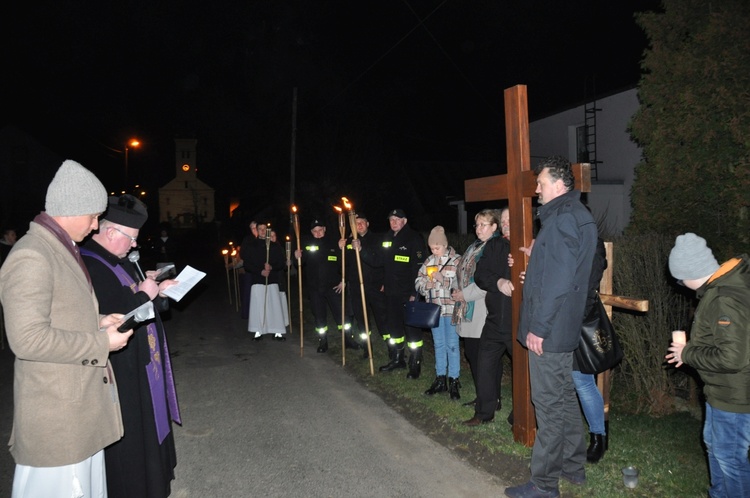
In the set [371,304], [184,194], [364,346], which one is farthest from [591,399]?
[184,194]

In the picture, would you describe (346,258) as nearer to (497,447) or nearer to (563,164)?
(497,447)

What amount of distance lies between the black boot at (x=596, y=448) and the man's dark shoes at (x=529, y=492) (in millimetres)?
728

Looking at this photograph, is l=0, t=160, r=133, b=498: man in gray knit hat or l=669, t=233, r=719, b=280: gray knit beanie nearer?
l=0, t=160, r=133, b=498: man in gray knit hat

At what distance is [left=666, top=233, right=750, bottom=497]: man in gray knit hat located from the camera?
10.00 feet

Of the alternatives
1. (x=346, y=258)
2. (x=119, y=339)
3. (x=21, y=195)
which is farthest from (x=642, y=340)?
(x=21, y=195)

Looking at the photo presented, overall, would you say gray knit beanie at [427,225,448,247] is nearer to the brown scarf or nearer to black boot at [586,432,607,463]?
black boot at [586,432,607,463]

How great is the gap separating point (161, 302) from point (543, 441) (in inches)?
122

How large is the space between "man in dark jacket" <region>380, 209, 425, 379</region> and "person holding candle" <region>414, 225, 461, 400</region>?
0.81 m

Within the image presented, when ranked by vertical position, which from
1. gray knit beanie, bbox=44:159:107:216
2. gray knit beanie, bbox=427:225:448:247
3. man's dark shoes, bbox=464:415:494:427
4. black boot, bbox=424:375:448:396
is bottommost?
man's dark shoes, bbox=464:415:494:427

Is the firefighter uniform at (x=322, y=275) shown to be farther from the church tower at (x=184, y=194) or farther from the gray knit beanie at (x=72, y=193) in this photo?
the church tower at (x=184, y=194)

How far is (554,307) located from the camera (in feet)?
12.3

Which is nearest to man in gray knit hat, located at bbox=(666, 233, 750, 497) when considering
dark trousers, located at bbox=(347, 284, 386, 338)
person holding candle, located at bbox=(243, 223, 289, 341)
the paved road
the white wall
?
the paved road

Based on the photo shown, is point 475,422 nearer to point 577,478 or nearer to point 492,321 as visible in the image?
point 492,321

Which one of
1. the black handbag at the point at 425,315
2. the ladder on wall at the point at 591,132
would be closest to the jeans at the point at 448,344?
the black handbag at the point at 425,315
